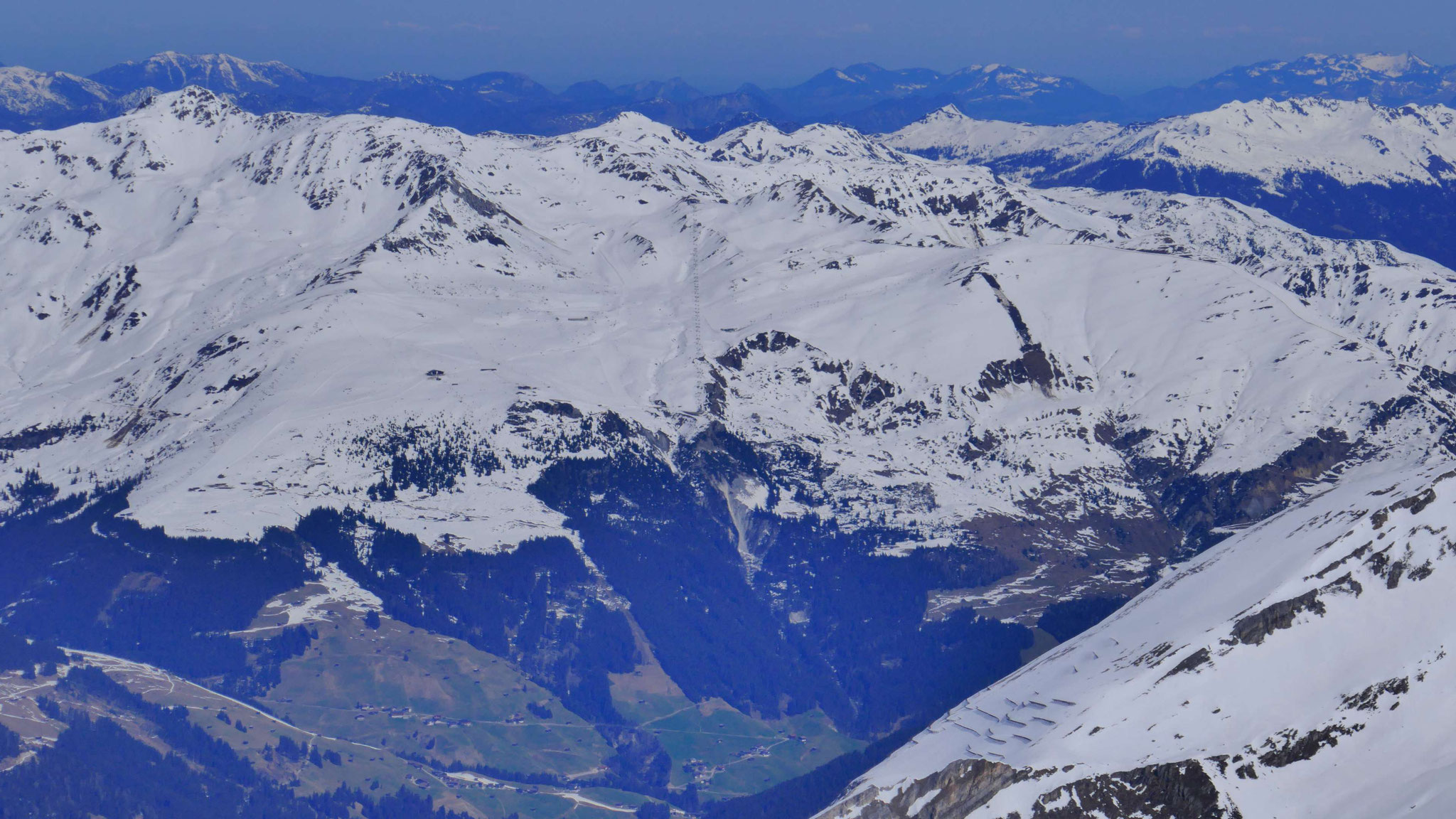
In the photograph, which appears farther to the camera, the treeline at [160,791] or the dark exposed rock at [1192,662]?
the treeline at [160,791]

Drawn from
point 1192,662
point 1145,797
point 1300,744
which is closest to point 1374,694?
point 1300,744

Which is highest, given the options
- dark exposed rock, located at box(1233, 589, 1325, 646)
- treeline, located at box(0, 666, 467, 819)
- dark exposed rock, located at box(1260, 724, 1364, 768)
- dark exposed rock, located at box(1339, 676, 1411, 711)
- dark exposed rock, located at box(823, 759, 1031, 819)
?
dark exposed rock, located at box(1233, 589, 1325, 646)

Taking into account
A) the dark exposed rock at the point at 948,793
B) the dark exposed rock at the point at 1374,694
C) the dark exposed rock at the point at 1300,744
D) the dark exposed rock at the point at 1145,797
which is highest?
the dark exposed rock at the point at 1374,694

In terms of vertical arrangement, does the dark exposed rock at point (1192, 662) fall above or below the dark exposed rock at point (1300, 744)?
above

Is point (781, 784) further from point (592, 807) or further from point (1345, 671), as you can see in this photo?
point (1345, 671)

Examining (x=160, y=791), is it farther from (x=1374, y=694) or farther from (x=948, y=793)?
(x=1374, y=694)

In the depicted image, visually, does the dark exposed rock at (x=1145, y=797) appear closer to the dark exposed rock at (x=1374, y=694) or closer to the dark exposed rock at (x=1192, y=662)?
the dark exposed rock at (x=1192, y=662)

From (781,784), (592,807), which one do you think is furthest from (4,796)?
(781,784)

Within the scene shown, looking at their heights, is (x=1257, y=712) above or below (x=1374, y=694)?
below

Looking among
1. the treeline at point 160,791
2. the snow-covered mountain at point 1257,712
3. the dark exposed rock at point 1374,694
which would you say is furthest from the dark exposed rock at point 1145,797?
the treeline at point 160,791

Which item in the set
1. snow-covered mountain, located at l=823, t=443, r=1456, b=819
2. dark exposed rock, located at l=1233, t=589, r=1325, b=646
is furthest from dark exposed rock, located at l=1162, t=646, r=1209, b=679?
dark exposed rock, located at l=1233, t=589, r=1325, b=646

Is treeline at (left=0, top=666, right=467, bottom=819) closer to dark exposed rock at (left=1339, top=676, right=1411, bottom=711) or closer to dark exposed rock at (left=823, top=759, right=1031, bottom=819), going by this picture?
dark exposed rock at (left=823, top=759, right=1031, bottom=819)
